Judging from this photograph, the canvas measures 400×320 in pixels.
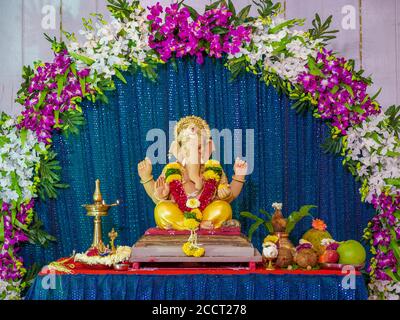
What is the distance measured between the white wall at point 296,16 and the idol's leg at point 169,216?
1.61 m

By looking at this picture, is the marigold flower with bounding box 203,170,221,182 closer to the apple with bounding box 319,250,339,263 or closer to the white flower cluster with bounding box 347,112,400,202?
the apple with bounding box 319,250,339,263

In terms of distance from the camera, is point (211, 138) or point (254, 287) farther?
point (211, 138)

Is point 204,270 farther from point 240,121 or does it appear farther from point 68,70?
point 68,70

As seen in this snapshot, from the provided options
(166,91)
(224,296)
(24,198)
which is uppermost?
(166,91)

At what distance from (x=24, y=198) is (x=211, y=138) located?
1346mm

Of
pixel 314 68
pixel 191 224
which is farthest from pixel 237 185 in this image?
pixel 314 68

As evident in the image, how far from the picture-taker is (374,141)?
16.5ft

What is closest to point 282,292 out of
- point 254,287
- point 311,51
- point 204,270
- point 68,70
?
point 254,287

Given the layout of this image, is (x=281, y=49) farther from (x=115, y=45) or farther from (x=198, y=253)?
(x=198, y=253)

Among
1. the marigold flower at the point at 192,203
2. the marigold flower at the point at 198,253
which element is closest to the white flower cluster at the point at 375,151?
the marigold flower at the point at 192,203

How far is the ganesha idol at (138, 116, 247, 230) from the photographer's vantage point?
15.5 ft

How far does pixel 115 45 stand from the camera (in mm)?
5070

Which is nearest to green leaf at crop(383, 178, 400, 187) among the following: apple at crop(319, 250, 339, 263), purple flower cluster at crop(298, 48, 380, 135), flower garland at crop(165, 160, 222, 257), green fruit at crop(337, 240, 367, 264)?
purple flower cluster at crop(298, 48, 380, 135)

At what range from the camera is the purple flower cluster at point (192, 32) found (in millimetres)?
5059
